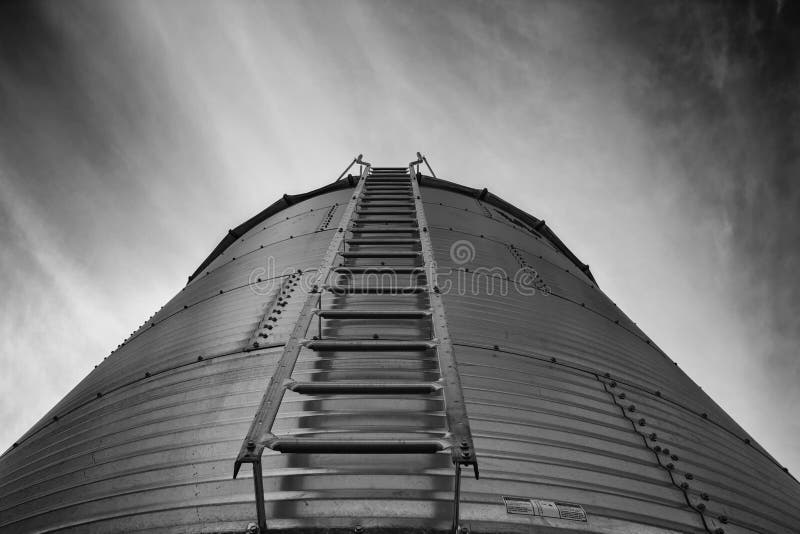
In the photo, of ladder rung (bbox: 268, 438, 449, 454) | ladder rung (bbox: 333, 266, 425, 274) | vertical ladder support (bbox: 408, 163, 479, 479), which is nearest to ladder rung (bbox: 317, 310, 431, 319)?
vertical ladder support (bbox: 408, 163, 479, 479)

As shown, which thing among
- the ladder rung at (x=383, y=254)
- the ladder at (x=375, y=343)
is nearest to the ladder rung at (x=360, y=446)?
the ladder at (x=375, y=343)

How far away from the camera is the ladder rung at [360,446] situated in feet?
6.24

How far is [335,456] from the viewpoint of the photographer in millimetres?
2242

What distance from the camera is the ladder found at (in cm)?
192

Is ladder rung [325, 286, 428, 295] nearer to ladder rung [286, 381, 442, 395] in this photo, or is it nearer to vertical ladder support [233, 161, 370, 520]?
vertical ladder support [233, 161, 370, 520]

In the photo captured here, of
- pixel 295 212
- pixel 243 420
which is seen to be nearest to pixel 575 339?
pixel 243 420

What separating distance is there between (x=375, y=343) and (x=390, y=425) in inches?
19.8

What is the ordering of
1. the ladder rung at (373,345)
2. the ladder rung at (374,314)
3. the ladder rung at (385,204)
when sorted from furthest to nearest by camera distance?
the ladder rung at (385,204) < the ladder rung at (374,314) < the ladder rung at (373,345)

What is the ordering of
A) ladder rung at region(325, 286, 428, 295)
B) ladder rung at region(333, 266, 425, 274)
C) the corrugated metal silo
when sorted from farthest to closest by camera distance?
Answer: ladder rung at region(333, 266, 425, 274), ladder rung at region(325, 286, 428, 295), the corrugated metal silo

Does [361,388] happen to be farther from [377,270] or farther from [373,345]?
[377,270]

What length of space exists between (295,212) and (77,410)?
14.1 feet

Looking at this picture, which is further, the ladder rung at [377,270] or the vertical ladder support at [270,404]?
the ladder rung at [377,270]

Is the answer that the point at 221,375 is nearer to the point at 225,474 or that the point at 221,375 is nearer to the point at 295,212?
the point at 225,474

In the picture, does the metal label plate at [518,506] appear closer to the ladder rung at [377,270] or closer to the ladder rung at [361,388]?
the ladder rung at [361,388]
